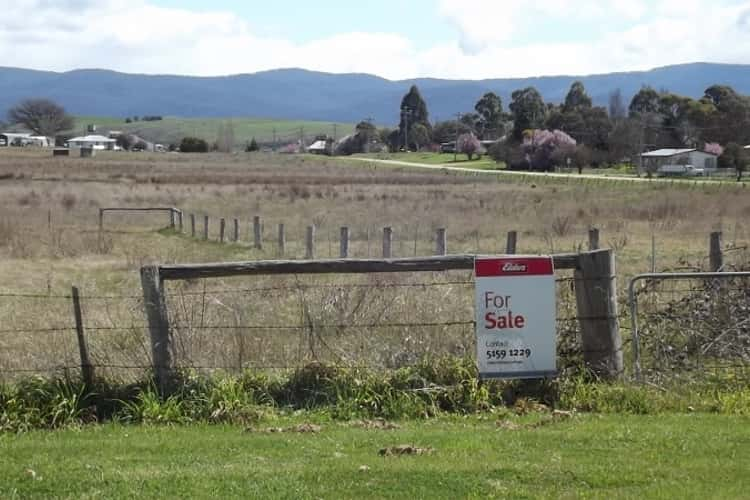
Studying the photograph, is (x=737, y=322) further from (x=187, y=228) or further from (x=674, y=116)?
(x=674, y=116)

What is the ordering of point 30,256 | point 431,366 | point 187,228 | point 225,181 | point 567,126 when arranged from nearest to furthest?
point 431,366 < point 30,256 < point 187,228 < point 225,181 < point 567,126

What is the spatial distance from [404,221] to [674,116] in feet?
330

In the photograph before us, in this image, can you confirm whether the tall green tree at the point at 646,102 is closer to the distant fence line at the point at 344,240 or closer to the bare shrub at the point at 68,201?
the bare shrub at the point at 68,201

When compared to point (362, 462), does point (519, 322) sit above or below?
above

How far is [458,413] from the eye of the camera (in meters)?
8.53

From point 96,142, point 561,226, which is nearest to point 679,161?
point 561,226

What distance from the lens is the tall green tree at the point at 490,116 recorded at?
18150 cm

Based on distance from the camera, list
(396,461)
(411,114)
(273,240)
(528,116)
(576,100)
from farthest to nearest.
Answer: (411,114) → (576,100) → (528,116) → (273,240) → (396,461)

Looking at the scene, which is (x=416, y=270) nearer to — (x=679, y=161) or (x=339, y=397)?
(x=339, y=397)

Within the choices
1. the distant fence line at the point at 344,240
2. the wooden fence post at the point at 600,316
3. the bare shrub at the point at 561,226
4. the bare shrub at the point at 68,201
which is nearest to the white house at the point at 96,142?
the bare shrub at the point at 68,201

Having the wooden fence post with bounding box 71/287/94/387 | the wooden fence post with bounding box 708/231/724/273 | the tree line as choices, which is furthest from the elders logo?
the tree line

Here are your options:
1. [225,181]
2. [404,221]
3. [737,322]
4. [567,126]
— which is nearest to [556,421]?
[737,322]

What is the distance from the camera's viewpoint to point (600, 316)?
30.1 feet

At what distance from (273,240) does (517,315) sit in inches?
902
